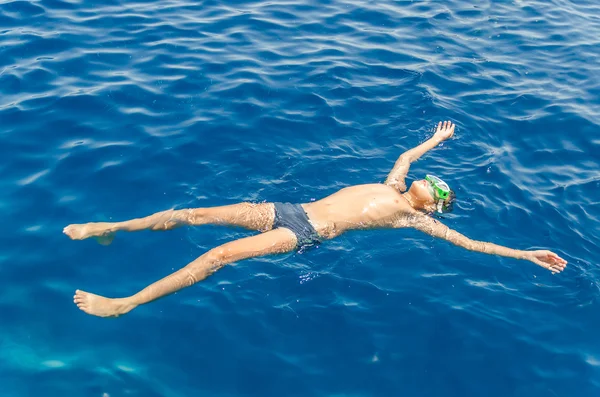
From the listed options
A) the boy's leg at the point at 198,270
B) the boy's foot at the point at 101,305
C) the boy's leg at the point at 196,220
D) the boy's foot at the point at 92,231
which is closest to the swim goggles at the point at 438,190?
the boy's leg at the point at 198,270

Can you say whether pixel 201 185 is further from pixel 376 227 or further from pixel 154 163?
pixel 376 227

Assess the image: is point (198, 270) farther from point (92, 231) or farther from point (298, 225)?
point (92, 231)

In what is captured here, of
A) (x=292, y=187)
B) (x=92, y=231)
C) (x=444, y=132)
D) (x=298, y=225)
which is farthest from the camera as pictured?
(x=444, y=132)

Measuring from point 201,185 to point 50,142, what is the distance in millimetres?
3005

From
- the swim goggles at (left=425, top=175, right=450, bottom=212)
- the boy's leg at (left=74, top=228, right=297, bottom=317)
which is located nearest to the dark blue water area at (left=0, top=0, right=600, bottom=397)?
the boy's leg at (left=74, top=228, right=297, bottom=317)

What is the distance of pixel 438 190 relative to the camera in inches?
343

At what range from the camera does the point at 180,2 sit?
52.0ft

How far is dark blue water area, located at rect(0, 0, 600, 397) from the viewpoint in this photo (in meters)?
7.08

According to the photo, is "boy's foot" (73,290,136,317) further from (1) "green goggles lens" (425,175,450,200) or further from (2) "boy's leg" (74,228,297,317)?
(1) "green goggles lens" (425,175,450,200)

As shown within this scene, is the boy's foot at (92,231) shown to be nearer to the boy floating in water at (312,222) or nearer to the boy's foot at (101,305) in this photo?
the boy floating in water at (312,222)

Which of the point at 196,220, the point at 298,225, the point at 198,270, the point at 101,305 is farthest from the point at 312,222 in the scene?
the point at 101,305

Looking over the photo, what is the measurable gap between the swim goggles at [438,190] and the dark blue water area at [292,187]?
2.12 ft

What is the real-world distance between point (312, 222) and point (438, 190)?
202 cm

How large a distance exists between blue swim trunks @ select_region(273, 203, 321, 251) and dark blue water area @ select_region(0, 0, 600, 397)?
0.28m
